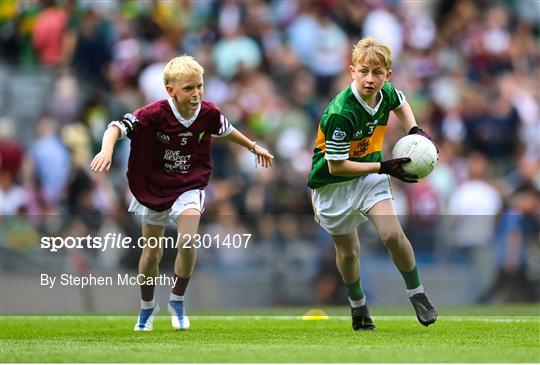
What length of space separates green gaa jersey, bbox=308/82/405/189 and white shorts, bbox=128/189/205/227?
3.00 ft

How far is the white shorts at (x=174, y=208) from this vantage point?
9.83m

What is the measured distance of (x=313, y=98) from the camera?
17812 millimetres

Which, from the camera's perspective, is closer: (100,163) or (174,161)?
(100,163)

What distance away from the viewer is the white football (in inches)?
358

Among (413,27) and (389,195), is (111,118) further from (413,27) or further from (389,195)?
(389,195)

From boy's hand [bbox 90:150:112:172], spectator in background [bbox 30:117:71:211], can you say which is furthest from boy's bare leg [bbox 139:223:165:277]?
spectator in background [bbox 30:117:71:211]

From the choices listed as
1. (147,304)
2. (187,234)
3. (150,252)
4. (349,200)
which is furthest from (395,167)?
(147,304)

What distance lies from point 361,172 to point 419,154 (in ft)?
1.40

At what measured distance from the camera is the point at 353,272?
31.6 ft

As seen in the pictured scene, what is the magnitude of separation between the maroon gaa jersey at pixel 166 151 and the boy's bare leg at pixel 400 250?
4.94 feet

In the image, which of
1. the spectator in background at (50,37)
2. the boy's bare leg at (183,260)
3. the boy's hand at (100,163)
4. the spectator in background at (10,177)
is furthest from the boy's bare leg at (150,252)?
the spectator in background at (50,37)

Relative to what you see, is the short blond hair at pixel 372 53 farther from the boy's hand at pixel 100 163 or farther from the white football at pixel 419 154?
the boy's hand at pixel 100 163

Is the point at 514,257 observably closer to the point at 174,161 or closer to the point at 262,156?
the point at 262,156

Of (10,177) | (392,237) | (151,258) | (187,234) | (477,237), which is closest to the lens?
(392,237)
